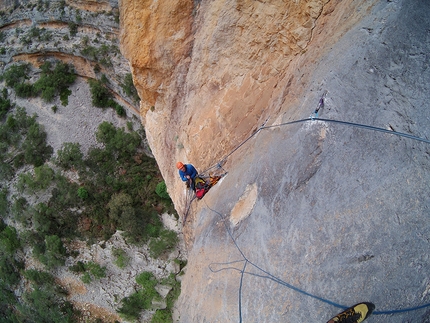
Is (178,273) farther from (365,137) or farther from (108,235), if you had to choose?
(365,137)

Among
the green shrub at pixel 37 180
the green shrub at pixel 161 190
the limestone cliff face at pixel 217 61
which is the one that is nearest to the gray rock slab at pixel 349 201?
the limestone cliff face at pixel 217 61

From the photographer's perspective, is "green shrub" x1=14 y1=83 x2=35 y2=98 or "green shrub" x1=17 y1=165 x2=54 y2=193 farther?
"green shrub" x1=14 y1=83 x2=35 y2=98

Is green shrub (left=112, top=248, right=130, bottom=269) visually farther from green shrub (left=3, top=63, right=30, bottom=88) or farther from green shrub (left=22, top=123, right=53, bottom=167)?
green shrub (left=3, top=63, right=30, bottom=88)

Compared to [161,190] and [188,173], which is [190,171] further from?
[161,190]

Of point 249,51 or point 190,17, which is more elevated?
point 190,17

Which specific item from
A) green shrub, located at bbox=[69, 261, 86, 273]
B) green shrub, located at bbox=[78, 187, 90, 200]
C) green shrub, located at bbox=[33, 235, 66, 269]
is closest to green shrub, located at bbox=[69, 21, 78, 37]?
green shrub, located at bbox=[78, 187, 90, 200]

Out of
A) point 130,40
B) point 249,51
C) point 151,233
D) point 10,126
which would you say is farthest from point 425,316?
point 10,126
